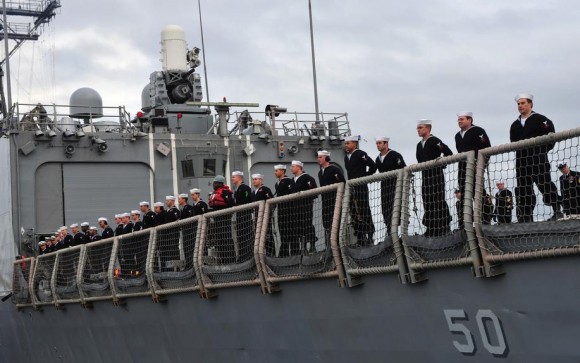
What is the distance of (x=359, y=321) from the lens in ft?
29.8

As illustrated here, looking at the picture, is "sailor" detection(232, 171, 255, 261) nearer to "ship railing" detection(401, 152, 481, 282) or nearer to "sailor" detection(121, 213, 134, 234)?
"ship railing" detection(401, 152, 481, 282)

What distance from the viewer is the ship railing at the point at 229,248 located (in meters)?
10.7

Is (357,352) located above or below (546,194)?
below

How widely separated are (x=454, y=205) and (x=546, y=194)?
0.99 meters

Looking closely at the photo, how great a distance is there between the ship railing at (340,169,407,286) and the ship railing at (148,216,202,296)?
122 inches

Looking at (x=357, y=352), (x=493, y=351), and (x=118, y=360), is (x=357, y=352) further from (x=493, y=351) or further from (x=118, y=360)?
(x=118, y=360)

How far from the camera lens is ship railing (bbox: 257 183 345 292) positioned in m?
9.33

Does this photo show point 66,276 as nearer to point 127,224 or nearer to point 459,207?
point 127,224

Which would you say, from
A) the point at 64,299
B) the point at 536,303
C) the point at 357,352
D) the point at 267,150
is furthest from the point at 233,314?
the point at 267,150

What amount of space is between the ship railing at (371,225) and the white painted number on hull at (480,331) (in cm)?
72

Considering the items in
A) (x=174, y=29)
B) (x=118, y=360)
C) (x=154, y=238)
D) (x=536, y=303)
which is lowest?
(x=118, y=360)

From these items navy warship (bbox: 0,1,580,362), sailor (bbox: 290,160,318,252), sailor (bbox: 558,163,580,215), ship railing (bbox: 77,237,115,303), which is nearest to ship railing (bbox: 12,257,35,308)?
navy warship (bbox: 0,1,580,362)

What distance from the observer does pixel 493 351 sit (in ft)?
24.5

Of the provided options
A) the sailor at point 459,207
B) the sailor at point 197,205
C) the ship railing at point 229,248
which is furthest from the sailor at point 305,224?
the sailor at point 197,205
